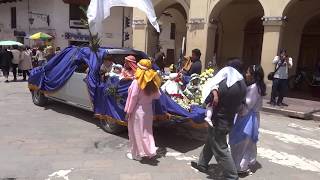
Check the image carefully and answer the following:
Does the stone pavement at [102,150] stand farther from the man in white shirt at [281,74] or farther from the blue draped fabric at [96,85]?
the man in white shirt at [281,74]

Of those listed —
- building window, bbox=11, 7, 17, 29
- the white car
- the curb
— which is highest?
building window, bbox=11, 7, 17, 29

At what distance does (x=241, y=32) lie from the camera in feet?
63.1

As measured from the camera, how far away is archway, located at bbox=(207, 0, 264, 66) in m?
18.8

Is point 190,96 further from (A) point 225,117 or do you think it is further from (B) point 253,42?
(B) point 253,42

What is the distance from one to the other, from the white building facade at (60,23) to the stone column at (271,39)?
63.5 ft

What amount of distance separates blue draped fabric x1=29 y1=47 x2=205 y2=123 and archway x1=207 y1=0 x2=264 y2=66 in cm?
1067

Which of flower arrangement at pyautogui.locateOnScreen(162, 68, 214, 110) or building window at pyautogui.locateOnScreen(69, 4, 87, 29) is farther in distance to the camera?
building window at pyautogui.locateOnScreen(69, 4, 87, 29)

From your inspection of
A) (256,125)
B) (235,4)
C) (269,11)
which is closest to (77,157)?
(256,125)

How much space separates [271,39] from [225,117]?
9363 millimetres

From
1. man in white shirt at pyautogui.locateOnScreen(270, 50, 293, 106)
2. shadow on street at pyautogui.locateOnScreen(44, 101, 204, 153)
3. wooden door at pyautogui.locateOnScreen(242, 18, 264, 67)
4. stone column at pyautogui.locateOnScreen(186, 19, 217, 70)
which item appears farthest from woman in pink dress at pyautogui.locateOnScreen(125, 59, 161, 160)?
wooden door at pyautogui.locateOnScreen(242, 18, 264, 67)

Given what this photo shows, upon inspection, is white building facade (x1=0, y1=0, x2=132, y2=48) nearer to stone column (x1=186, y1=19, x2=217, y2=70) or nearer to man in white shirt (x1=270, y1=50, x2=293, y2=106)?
stone column (x1=186, y1=19, x2=217, y2=70)

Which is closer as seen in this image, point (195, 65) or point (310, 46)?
point (195, 65)

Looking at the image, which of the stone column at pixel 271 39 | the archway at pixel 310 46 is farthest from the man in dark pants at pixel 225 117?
the archway at pixel 310 46

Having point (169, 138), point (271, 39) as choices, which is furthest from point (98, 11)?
point (271, 39)
